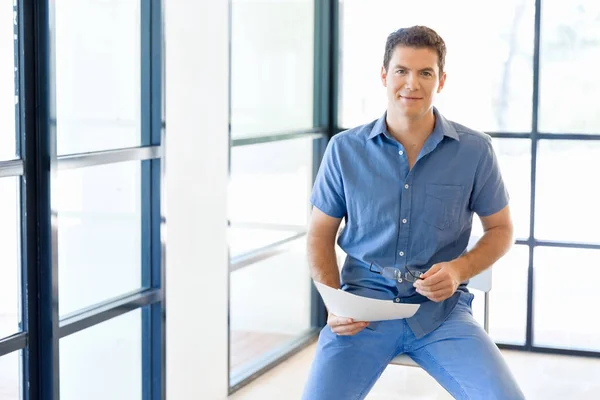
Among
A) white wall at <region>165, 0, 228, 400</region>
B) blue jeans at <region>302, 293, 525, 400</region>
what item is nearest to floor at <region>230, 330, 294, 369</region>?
white wall at <region>165, 0, 228, 400</region>

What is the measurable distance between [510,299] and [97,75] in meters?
2.86

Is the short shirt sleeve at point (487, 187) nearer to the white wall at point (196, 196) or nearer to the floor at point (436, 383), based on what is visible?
the white wall at point (196, 196)

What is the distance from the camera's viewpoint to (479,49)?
5.22 metres

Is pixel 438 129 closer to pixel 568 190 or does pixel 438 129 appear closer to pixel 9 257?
pixel 9 257

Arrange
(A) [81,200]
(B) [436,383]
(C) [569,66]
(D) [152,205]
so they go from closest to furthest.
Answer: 1. (A) [81,200]
2. (D) [152,205]
3. (B) [436,383]
4. (C) [569,66]

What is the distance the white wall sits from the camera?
12.5 feet

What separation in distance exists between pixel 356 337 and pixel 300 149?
8.75 ft

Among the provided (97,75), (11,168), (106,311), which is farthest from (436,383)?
(11,168)

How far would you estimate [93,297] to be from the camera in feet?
11.4

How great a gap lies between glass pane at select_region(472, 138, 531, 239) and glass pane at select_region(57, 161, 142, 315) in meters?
2.20

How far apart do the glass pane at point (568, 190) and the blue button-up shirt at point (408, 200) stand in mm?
2481

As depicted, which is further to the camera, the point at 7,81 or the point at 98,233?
the point at 98,233

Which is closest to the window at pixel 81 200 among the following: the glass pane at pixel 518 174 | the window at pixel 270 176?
the window at pixel 270 176

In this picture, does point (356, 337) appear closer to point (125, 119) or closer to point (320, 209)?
point (320, 209)
